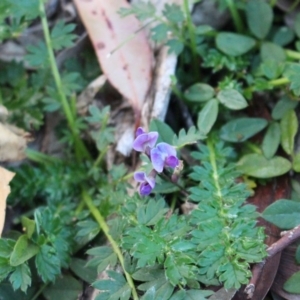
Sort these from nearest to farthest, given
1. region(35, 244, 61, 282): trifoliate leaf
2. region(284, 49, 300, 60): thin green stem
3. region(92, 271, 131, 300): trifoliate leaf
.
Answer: region(92, 271, 131, 300): trifoliate leaf → region(35, 244, 61, 282): trifoliate leaf → region(284, 49, 300, 60): thin green stem

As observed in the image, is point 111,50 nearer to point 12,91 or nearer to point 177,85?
point 177,85

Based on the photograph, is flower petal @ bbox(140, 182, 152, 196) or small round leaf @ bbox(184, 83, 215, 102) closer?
flower petal @ bbox(140, 182, 152, 196)

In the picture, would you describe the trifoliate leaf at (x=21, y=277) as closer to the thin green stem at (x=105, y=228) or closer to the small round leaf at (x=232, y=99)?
the thin green stem at (x=105, y=228)

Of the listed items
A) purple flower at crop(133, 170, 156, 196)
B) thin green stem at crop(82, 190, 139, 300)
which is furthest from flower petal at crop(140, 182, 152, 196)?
thin green stem at crop(82, 190, 139, 300)

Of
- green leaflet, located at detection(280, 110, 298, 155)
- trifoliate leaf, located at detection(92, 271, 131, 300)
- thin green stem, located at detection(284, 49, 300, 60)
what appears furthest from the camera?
thin green stem, located at detection(284, 49, 300, 60)

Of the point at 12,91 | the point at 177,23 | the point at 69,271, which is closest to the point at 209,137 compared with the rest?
the point at 177,23

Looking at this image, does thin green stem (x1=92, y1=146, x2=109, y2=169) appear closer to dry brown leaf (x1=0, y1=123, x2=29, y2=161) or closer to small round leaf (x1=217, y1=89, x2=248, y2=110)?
dry brown leaf (x1=0, y1=123, x2=29, y2=161)

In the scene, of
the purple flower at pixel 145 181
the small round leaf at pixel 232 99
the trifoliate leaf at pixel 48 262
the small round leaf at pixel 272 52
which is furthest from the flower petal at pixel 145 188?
the small round leaf at pixel 272 52
